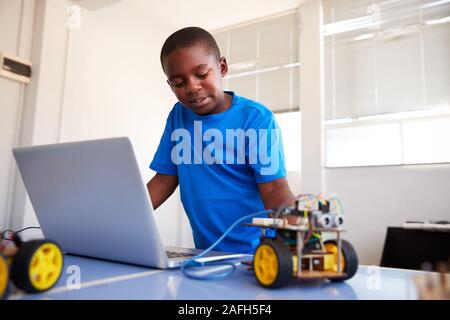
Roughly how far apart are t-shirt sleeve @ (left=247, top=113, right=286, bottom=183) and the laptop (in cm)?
24

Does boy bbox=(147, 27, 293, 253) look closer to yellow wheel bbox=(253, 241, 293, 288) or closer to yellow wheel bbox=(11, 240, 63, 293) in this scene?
yellow wheel bbox=(253, 241, 293, 288)

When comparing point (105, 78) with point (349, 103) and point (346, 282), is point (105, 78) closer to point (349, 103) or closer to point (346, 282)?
point (349, 103)

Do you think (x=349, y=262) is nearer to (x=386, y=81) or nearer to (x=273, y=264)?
(x=273, y=264)

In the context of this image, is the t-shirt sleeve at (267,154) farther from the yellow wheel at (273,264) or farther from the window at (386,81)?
the window at (386,81)

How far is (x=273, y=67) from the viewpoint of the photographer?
11.5 ft

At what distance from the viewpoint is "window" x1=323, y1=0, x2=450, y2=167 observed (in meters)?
2.73

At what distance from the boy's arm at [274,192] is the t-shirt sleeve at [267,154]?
0.01 meters

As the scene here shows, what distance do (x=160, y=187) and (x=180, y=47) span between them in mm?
448

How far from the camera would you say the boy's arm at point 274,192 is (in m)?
0.85

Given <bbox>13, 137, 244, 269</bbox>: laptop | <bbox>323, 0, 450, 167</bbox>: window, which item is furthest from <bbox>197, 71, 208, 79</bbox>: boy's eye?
<bbox>323, 0, 450, 167</bbox>: window

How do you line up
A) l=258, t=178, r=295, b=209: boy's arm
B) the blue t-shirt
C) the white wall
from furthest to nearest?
the white wall → the blue t-shirt → l=258, t=178, r=295, b=209: boy's arm

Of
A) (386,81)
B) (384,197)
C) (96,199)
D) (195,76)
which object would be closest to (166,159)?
(195,76)

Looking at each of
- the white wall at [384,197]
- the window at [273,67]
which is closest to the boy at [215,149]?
the white wall at [384,197]
